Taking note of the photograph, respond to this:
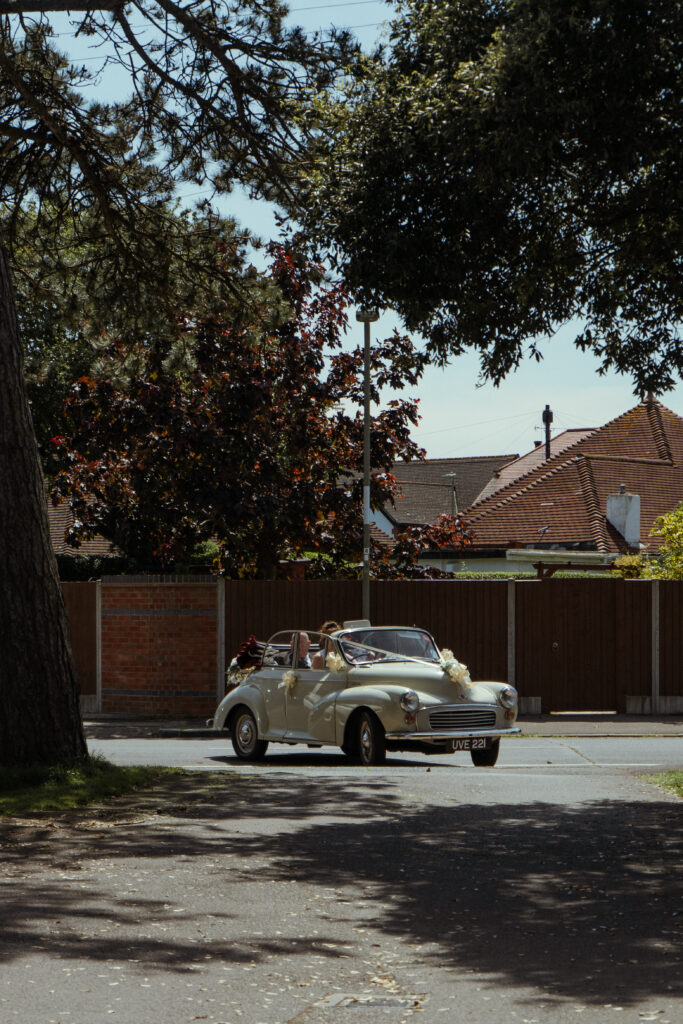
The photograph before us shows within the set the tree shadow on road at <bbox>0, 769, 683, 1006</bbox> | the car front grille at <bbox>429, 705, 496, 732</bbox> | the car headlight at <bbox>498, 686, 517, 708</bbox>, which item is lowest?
the tree shadow on road at <bbox>0, 769, 683, 1006</bbox>

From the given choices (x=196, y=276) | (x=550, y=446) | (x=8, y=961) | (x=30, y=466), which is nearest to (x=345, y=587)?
(x=196, y=276)

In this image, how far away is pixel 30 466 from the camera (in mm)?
11641

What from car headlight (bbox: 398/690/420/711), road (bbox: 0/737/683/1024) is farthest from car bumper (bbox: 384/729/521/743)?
road (bbox: 0/737/683/1024)

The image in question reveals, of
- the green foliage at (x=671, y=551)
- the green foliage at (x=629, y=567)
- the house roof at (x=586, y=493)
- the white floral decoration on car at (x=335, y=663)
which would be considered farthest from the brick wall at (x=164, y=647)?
the house roof at (x=586, y=493)

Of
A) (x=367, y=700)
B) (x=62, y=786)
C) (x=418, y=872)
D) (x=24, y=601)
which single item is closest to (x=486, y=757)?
(x=367, y=700)

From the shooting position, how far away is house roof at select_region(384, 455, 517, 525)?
190 ft

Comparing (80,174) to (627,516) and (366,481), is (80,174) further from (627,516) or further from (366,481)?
(627,516)

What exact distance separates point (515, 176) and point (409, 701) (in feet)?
19.3

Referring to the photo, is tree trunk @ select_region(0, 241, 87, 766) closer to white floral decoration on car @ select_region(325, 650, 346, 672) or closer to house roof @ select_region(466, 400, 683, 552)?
white floral decoration on car @ select_region(325, 650, 346, 672)

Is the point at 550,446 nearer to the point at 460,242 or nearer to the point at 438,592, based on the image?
the point at 438,592

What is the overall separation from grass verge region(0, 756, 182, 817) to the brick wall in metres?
10.9

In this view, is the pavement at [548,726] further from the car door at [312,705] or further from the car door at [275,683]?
the car door at [312,705]

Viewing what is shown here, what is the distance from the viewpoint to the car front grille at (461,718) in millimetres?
14250

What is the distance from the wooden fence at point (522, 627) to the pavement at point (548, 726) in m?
0.47
